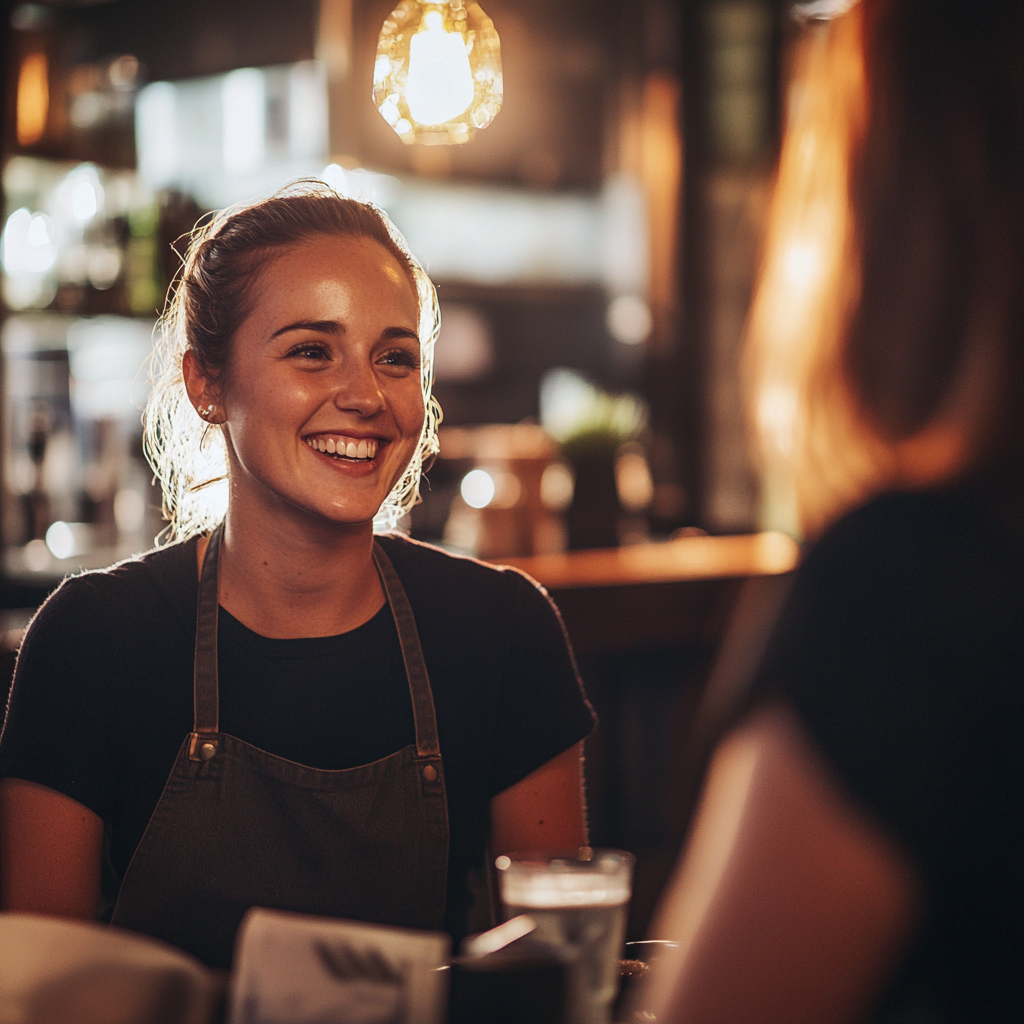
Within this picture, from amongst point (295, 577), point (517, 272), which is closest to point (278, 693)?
point (295, 577)

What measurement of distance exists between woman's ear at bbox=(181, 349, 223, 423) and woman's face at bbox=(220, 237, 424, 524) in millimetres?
44

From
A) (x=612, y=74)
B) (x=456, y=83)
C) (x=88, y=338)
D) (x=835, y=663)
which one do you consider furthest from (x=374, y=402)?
(x=612, y=74)

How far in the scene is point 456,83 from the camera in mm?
1404

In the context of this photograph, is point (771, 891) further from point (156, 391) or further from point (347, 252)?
point (156, 391)

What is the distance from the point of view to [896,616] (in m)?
0.65

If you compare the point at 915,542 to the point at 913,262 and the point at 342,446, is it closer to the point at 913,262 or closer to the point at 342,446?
the point at 913,262

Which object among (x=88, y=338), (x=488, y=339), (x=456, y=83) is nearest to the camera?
(x=456, y=83)

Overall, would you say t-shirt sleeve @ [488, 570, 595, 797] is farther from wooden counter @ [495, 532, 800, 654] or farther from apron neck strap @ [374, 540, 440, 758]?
wooden counter @ [495, 532, 800, 654]

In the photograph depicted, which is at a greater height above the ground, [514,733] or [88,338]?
[88,338]

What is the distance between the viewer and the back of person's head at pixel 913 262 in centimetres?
71

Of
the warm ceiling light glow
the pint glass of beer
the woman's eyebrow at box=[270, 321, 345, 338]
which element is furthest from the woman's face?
the warm ceiling light glow

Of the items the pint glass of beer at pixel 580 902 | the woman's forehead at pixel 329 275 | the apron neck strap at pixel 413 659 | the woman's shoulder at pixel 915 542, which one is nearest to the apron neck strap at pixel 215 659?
the apron neck strap at pixel 413 659

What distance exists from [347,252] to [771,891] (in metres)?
1.04

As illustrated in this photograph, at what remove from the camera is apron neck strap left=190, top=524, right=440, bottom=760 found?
132cm
